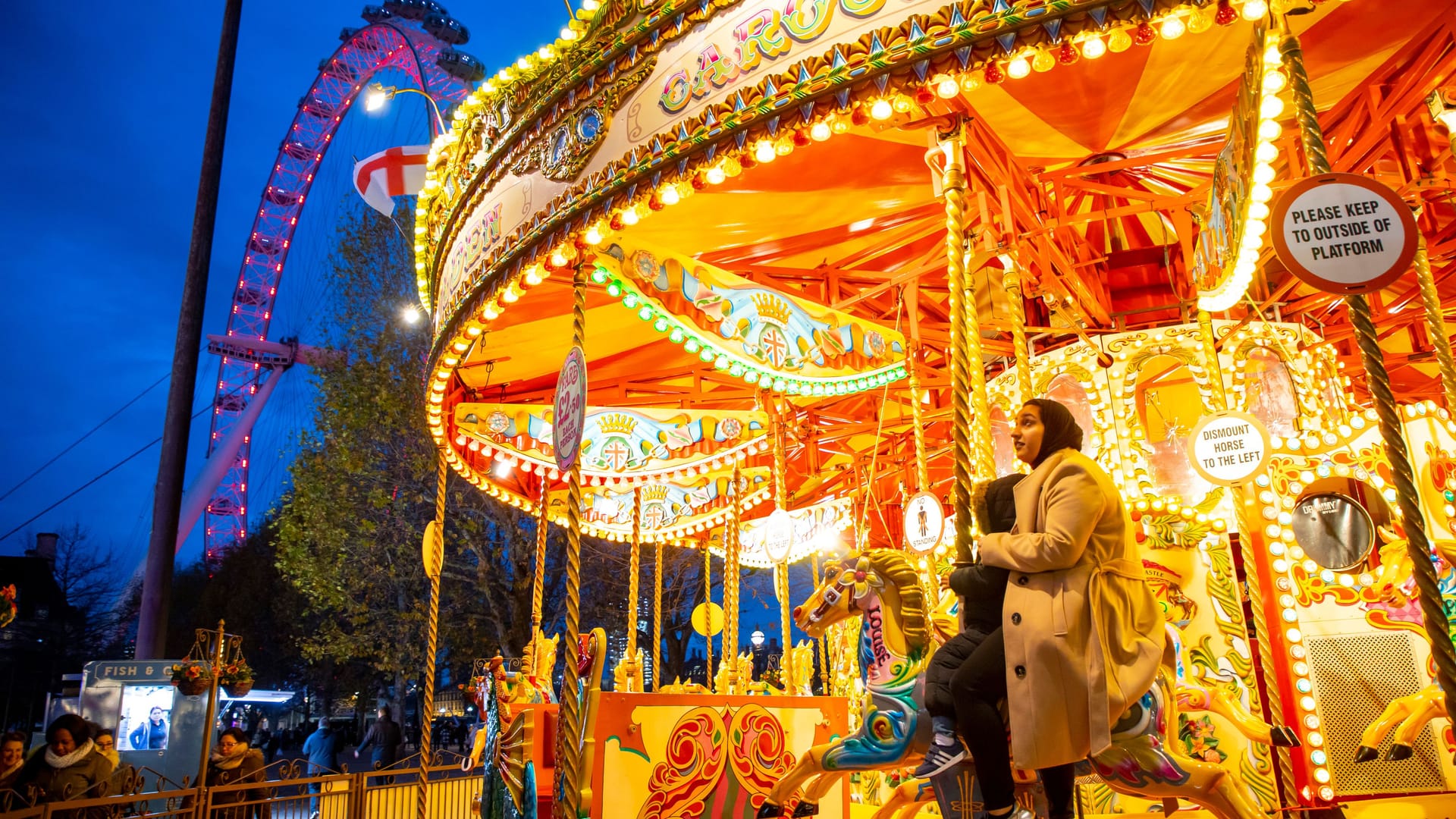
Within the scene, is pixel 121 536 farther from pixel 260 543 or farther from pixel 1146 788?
pixel 1146 788

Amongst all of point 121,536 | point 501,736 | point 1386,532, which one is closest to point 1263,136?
point 1386,532

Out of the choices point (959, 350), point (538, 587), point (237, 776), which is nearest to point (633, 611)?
point (538, 587)

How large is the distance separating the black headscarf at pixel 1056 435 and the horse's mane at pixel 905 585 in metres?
0.99

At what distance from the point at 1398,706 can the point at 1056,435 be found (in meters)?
3.98

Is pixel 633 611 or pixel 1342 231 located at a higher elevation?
pixel 1342 231

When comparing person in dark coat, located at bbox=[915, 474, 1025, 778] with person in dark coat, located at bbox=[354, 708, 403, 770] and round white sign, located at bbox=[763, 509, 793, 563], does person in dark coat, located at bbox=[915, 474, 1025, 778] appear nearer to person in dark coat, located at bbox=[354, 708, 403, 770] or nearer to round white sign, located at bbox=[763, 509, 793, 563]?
round white sign, located at bbox=[763, 509, 793, 563]

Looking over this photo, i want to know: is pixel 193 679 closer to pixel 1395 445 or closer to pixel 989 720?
pixel 989 720

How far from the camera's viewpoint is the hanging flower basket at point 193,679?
30.2 ft

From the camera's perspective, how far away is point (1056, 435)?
10.1 feet

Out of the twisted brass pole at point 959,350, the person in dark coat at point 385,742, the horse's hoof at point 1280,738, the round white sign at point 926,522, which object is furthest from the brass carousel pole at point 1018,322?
the person in dark coat at point 385,742

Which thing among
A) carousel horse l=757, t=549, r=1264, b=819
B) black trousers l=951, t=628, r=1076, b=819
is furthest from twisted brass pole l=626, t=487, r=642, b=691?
black trousers l=951, t=628, r=1076, b=819

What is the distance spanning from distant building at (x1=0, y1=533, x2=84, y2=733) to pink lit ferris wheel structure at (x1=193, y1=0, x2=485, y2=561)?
4358 mm

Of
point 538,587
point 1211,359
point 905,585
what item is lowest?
point 905,585

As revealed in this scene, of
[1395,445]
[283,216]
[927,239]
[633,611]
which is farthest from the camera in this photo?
[283,216]
